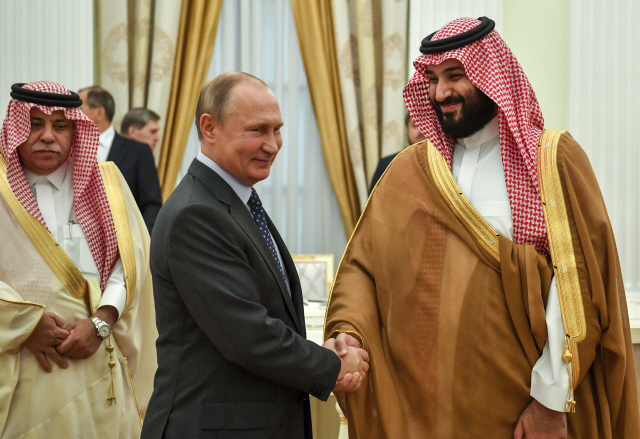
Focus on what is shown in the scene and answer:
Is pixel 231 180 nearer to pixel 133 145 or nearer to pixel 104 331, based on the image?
pixel 104 331

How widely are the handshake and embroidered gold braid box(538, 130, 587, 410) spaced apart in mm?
567

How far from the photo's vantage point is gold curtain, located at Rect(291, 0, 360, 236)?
5.98 meters

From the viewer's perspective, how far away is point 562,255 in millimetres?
1985

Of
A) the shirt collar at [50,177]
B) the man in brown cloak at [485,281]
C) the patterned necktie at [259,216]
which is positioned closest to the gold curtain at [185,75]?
the shirt collar at [50,177]

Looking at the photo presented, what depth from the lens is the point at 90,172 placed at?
9.23ft

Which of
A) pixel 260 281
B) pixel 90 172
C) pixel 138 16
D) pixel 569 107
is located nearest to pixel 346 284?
pixel 260 281

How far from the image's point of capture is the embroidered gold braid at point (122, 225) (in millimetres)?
2814

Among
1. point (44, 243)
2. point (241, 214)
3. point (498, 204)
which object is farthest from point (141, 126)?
point (498, 204)

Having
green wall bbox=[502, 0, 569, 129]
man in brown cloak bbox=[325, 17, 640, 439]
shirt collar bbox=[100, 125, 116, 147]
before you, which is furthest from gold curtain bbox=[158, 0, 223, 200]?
man in brown cloak bbox=[325, 17, 640, 439]

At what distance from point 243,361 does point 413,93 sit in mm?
1160

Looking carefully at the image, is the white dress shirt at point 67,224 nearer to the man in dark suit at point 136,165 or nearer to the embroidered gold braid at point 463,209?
the embroidered gold braid at point 463,209

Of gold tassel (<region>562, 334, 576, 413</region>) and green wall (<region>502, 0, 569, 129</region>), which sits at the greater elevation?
green wall (<region>502, 0, 569, 129</region>)

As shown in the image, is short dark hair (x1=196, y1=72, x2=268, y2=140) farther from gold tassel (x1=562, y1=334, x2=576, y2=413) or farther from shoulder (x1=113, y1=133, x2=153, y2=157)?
shoulder (x1=113, y1=133, x2=153, y2=157)

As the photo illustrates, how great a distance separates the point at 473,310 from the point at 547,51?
421 cm
